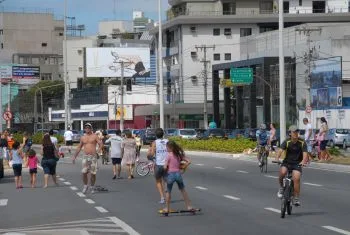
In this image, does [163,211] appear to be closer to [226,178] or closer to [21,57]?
[226,178]

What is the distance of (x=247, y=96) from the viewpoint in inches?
3290

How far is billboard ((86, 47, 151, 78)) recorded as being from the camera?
100062 millimetres

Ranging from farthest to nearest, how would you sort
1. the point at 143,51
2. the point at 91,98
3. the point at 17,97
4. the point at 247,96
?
1. the point at 17,97
2. the point at 91,98
3. the point at 143,51
4. the point at 247,96

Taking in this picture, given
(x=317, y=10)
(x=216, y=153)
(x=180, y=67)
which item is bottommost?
(x=216, y=153)

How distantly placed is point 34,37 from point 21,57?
11.3 m

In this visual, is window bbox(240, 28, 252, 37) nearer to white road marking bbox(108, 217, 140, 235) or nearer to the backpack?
the backpack

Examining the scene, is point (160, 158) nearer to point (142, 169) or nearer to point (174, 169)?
point (174, 169)

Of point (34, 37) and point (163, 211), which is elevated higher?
point (34, 37)

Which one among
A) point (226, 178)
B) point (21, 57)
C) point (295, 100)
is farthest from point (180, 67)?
point (226, 178)

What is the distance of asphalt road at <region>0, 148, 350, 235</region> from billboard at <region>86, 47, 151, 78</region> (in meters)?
72.7

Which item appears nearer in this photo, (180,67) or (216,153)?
(216,153)

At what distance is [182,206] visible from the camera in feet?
58.1

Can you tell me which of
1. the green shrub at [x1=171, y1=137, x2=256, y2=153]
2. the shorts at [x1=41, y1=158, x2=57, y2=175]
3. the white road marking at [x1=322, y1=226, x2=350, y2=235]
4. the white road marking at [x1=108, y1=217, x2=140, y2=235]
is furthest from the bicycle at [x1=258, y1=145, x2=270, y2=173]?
the white road marking at [x1=322, y1=226, x2=350, y2=235]

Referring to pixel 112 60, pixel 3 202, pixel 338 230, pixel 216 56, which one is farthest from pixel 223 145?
pixel 216 56
